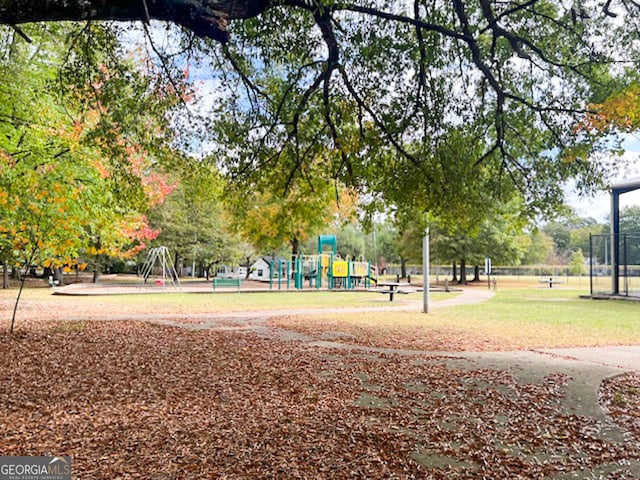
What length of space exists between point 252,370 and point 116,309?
10984 millimetres

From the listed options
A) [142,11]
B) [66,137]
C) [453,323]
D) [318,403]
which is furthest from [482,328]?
[66,137]

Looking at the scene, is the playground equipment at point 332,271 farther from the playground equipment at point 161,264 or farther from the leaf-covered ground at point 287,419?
the leaf-covered ground at point 287,419

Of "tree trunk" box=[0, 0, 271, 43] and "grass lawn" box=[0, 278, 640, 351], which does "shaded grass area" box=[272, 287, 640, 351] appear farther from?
"tree trunk" box=[0, 0, 271, 43]

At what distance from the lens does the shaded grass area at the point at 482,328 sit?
9742 millimetres

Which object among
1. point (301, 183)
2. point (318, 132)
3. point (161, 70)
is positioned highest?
point (161, 70)

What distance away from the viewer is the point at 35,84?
1198 centimetres

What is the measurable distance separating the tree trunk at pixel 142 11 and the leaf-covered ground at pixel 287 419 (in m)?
3.70

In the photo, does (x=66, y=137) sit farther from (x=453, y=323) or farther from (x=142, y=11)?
(x=453, y=323)

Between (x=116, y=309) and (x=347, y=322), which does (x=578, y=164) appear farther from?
(x=116, y=309)

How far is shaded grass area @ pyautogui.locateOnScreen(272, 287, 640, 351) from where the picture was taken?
32.0ft

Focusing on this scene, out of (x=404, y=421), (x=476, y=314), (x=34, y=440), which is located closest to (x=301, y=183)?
(x=404, y=421)
